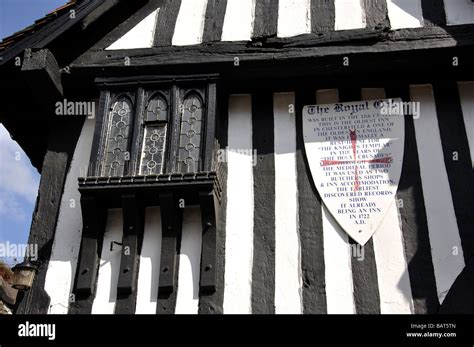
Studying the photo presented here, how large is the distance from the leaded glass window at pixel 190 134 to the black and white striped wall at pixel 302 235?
0.33 metres

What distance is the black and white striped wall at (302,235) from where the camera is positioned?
4.40 meters

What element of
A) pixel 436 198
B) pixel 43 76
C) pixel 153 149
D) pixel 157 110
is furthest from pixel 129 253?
pixel 436 198

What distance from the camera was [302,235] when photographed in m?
4.66

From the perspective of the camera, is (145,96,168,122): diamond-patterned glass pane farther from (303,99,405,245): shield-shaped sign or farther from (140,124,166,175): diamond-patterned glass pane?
(303,99,405,245): shield-shaped sign

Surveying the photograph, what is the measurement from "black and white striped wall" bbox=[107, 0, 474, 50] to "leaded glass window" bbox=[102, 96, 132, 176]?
661 mm

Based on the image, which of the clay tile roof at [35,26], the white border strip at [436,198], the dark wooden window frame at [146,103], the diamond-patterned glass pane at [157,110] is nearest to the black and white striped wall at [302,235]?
the white border strip at [436,198]

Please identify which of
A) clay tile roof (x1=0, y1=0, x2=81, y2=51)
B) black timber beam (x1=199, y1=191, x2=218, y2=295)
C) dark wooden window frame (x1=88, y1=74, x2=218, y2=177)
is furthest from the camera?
clay tile roof (x1=0, y1=0, x2=81, y2=51)

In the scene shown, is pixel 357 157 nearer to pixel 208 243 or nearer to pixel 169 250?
pixel 208 243

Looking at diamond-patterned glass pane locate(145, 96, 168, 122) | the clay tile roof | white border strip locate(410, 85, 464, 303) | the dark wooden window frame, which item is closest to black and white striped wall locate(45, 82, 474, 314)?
white border strip locate(410, 85, 464, 303)

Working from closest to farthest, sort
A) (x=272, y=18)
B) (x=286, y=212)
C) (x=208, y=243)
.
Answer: (x=208, y=243) < (x=286, y=212) < (x=272, y=18)

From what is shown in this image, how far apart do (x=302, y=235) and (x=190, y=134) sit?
1.19 meters

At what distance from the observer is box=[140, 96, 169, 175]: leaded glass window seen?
15.8 ft

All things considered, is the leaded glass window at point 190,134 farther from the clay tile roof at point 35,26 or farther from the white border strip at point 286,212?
the clay tile roof at point 35,26
